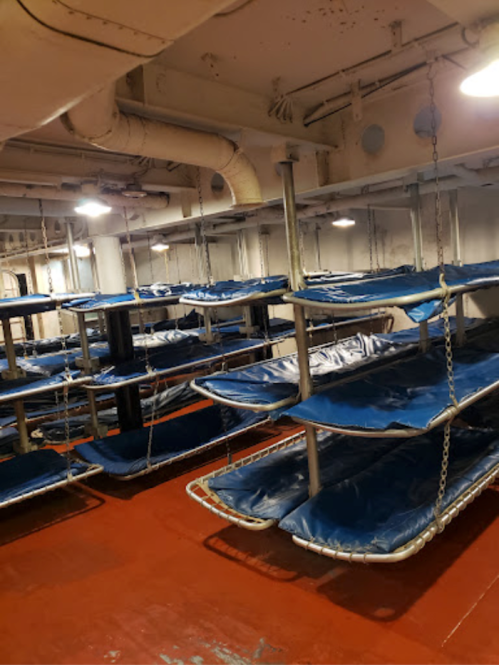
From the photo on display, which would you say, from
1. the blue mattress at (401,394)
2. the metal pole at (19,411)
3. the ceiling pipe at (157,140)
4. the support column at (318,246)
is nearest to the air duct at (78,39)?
the ceiling pipe at (157,140)

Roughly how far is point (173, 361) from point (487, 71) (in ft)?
12.6

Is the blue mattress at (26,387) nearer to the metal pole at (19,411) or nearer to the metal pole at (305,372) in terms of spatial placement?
the metal pole at (19,411)

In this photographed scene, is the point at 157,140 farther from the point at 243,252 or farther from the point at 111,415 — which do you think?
the point at 243,252

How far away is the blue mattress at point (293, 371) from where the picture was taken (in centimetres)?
337

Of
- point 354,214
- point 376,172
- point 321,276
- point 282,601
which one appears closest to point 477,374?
point 282,601

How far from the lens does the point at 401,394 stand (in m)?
3.24

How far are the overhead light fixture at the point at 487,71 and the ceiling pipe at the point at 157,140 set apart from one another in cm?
200

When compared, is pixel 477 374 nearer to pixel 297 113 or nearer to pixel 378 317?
pixel 297 113

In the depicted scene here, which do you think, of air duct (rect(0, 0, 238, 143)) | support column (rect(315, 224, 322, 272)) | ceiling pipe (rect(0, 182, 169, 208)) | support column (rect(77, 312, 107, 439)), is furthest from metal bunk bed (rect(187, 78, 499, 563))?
support column (rect(315, 224, 322, 272))

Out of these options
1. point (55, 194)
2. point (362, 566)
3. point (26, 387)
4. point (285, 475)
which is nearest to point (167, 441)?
point (26, 387)

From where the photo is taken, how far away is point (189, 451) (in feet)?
14.8

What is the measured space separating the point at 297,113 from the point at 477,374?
2.90 meters

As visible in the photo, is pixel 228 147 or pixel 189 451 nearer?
pixel 228 147

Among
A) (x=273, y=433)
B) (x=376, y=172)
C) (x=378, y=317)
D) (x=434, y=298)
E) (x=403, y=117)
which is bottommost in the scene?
(x=273, y=433)
